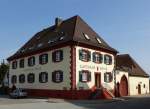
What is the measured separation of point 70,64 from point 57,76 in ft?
10.1

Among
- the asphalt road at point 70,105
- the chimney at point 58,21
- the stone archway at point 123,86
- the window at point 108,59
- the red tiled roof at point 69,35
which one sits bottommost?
the asphalt road at point 70,105

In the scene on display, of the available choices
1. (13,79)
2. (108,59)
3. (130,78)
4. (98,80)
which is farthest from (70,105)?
(13,79)

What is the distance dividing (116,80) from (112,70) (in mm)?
1929

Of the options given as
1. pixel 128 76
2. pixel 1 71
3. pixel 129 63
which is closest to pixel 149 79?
pixel 129 63

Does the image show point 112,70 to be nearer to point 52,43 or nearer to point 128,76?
point 128,76

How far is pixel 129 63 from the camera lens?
186 ft

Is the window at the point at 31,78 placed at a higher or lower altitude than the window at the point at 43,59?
lower

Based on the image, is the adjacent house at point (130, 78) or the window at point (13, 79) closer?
the adjacent house at point (130, 78)

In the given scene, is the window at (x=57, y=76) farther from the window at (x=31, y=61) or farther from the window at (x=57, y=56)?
the window at (x=31, y=61)

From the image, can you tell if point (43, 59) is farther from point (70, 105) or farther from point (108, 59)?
point (70, 105)

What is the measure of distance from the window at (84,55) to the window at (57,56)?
2486 mm

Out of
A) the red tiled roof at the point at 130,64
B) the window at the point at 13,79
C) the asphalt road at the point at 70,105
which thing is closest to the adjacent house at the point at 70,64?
the window at the point at 13,79

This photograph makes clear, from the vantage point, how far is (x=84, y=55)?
125 ft

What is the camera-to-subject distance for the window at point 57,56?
3816cm
